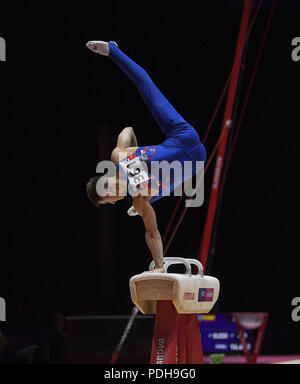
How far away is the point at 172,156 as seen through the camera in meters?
4.38

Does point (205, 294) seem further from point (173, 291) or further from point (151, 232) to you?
point (151, 232)

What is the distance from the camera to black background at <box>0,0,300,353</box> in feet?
24.9

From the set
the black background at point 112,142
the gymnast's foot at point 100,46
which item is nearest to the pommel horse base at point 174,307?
the gymnast's foot at point 100,46

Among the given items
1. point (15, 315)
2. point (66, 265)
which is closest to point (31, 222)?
point (66, 265)

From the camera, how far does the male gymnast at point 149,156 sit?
13.7ft

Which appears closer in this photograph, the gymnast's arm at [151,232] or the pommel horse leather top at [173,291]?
the pommel horse leather top at [173,291]

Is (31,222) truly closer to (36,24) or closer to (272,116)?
(36,24)

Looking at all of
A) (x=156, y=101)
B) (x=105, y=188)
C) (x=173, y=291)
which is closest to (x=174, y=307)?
(x=173, y=291)

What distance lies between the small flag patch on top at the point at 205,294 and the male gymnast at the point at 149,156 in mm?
314

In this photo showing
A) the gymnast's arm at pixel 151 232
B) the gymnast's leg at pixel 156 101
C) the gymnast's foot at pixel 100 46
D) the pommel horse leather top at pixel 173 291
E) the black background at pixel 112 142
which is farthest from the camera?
the black background at pixel 112 142

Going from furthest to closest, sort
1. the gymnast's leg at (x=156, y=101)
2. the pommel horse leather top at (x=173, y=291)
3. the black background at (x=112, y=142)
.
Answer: the black background at (x=112, y=142), the gymnast's leg at (x=156, y=101), the pommel horse leather top at (x=173, y=291)

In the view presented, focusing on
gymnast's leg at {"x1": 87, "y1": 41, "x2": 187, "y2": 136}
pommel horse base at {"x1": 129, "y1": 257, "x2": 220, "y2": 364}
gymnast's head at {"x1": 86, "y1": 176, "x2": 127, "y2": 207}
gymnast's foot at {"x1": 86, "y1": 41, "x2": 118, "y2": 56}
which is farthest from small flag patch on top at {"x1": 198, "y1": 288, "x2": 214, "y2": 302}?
gymnast's foot at {"x1": 86, "y1": 41, "x2": 118, "y2": 56}

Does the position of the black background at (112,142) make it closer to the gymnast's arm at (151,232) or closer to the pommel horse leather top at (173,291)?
the gymnast's arm at (151,232)
